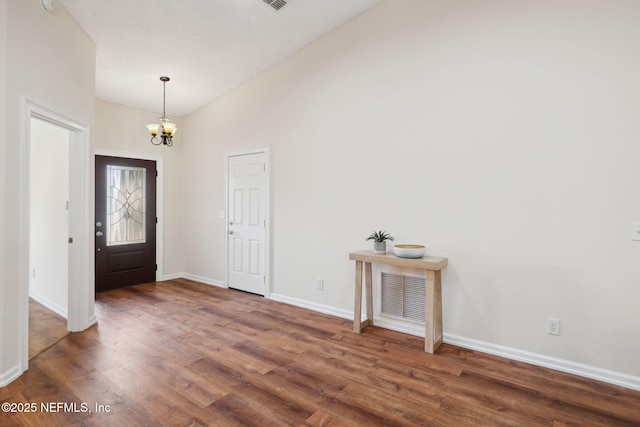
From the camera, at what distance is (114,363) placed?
265 cm

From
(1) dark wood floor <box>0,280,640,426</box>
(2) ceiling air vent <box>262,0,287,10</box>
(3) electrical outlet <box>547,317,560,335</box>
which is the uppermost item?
(2) ceiling air vent <box>262,0,287,10</box>

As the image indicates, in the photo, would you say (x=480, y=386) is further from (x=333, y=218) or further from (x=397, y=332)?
(x=333, y=218)

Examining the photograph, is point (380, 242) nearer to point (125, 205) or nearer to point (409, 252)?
point (409, 252)

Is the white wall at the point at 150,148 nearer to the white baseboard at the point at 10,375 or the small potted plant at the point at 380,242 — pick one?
the white baseboard at the point at 10,375

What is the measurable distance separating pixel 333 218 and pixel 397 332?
1.45m

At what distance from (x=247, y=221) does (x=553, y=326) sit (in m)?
3.82

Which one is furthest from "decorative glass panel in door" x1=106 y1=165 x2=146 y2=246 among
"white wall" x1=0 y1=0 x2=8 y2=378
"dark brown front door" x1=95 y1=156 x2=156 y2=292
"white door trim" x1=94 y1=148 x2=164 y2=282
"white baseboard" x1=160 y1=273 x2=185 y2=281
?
"white wall" x1=0 y1=0 x2=8 y2=378

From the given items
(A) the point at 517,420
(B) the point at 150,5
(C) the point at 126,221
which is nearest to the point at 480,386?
(A) the point at 517,420

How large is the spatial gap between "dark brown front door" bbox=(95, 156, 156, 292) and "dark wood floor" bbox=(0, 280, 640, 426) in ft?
5.84

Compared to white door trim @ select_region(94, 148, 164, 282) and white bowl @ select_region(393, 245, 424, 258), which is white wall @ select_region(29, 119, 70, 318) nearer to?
white door trim @ select_region(94, 148, 164, 282)

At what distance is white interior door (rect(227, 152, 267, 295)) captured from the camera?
4.66 meters

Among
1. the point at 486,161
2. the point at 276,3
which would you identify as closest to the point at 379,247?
the point at 486,161

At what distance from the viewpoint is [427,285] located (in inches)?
115

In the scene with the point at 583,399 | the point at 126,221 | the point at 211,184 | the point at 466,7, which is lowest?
the point at 583,399
